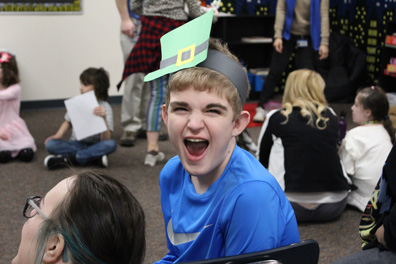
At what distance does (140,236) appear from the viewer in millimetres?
1105

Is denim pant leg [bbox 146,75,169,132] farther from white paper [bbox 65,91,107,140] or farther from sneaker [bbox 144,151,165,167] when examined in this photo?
white paper [bbox 65,91,107,140]

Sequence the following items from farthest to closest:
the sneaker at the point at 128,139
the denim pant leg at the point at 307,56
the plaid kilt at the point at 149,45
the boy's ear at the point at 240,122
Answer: the denim pant leg at the point at 307,56 → the sneaker at the point at 128,139 → the plaid kilt at the point at 149,45 → the boy's ear at the point at 240,122

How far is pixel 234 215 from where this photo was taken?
126 centimetres

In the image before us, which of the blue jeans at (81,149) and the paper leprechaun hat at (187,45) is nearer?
the paper leprechaun hat at (187,45)

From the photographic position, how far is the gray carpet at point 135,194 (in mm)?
2686

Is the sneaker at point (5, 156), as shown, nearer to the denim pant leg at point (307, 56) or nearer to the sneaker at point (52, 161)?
the sneaker at point (52, 161)

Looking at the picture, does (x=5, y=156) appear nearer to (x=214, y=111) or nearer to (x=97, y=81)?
(x=97, y=81)

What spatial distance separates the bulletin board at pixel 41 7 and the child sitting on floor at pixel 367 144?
353 cm

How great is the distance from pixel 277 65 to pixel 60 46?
234 cm

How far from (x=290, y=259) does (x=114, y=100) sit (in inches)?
206

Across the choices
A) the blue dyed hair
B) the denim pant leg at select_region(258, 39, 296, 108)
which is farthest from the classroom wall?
the blue dyed hair

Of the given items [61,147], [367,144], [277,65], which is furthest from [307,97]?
[277,65]

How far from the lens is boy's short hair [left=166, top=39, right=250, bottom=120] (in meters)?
1.26

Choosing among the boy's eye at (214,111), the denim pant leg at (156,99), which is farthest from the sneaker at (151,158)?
the boy's eye at (214,111)
